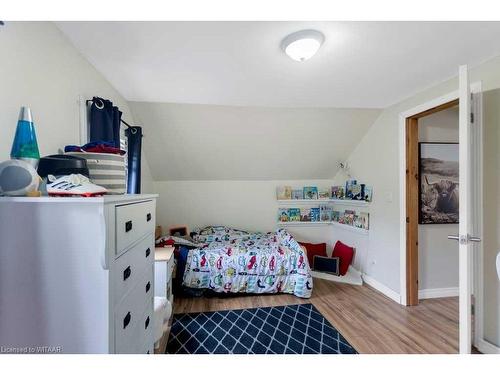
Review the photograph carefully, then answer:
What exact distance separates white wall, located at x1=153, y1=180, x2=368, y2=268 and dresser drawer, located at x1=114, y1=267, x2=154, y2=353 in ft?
8.52

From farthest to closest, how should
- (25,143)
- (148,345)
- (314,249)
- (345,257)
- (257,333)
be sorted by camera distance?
(314,249) < (345,257) < (257,333) < (148,345) < (25,143)

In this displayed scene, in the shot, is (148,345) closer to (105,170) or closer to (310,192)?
(105,170)

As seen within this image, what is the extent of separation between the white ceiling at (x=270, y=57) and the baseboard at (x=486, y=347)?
213 cm

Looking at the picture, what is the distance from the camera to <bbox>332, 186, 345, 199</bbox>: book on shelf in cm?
367

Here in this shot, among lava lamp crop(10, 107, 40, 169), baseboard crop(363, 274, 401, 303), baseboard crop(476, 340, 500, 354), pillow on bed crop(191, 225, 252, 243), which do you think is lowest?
baseboard crop(363, 274, 401, 303)

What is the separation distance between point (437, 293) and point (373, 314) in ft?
3.29

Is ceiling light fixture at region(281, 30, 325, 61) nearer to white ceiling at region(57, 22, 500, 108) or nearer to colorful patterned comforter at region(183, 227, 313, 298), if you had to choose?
white ceiling at region(57, 22, 500, 108)

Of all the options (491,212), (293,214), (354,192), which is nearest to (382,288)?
(354,192)

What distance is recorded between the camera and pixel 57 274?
2.41ft

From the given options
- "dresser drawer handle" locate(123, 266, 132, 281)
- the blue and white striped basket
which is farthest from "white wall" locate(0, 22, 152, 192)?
"dresser drawer handle" locate(123, 266, 132, 281)

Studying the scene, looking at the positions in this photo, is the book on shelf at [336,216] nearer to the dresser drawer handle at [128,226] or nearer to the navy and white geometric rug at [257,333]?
the navy and white geometric rug at [257,333]
